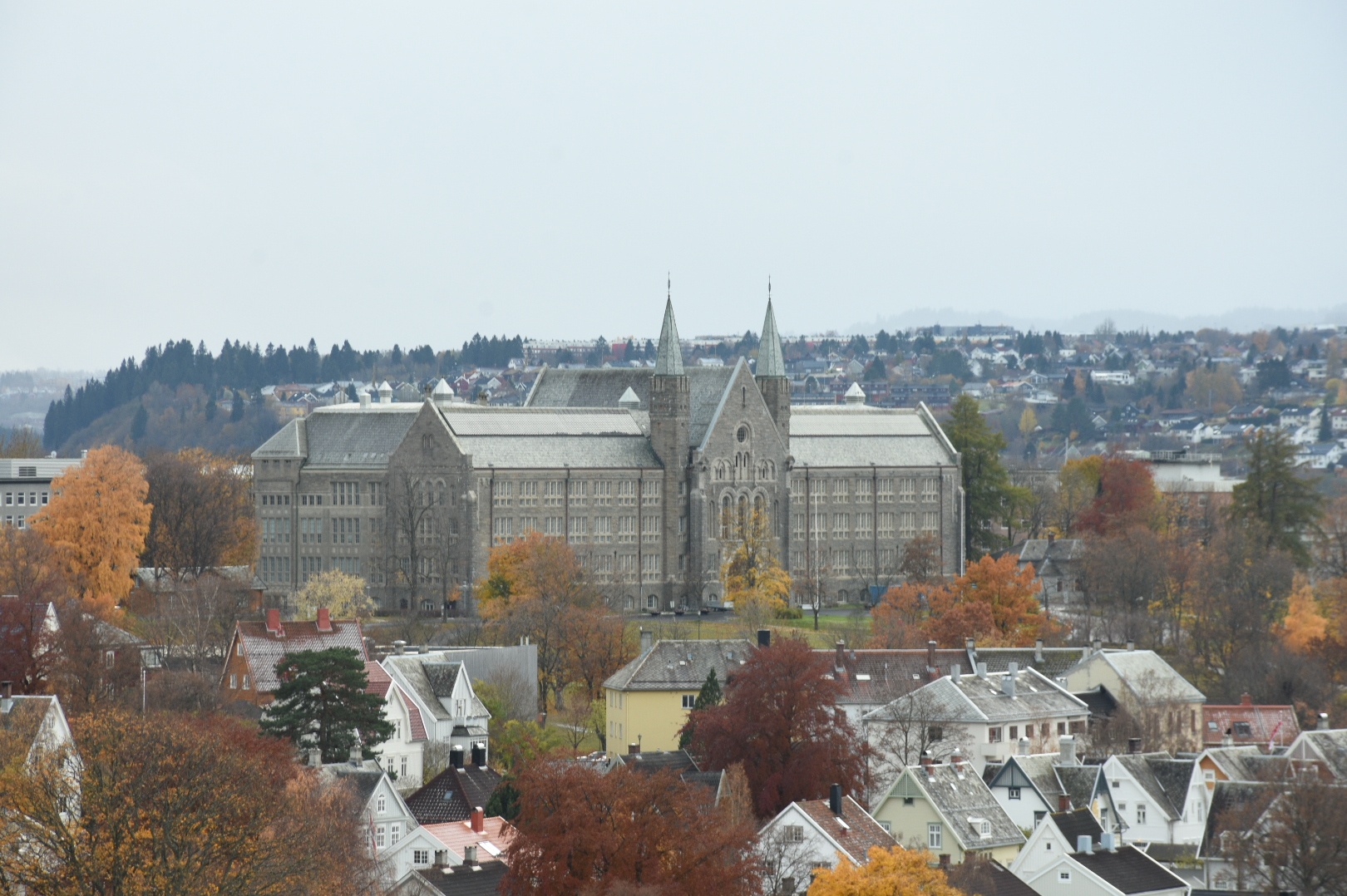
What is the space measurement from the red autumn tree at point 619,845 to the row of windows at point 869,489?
94116 mm

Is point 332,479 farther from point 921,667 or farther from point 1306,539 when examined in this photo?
point 1306,539

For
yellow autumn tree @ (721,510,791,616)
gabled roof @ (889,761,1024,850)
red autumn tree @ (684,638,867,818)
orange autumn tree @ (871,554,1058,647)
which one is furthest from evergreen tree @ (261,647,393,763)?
yellow autumn tree @ (721,510,791,616)

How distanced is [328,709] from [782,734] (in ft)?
46.0

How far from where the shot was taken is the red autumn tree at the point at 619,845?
207 ft

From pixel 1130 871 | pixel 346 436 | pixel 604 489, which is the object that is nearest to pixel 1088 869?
pixel 1130 871

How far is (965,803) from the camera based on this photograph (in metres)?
80.5

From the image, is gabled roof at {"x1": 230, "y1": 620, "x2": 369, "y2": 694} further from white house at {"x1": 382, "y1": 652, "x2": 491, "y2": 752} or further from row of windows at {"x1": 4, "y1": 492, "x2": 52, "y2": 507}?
row of windows at {"x1": 4, "y1": 492, "x2": 52, "y2": 507}

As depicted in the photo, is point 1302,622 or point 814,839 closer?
point 814,839

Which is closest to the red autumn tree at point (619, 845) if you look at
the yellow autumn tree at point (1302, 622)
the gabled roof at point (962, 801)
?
the gabled roof at point (962, 801)

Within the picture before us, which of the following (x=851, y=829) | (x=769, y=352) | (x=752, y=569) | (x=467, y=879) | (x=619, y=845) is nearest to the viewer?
(x=619, y=845)

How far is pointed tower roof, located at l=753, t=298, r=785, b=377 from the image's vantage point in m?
160

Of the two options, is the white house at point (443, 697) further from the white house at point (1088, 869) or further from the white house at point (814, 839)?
the white house at point (1088, 869)

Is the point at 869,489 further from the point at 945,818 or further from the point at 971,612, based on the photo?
the point at 945,818

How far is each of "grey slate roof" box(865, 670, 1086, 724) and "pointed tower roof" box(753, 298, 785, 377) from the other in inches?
2223
